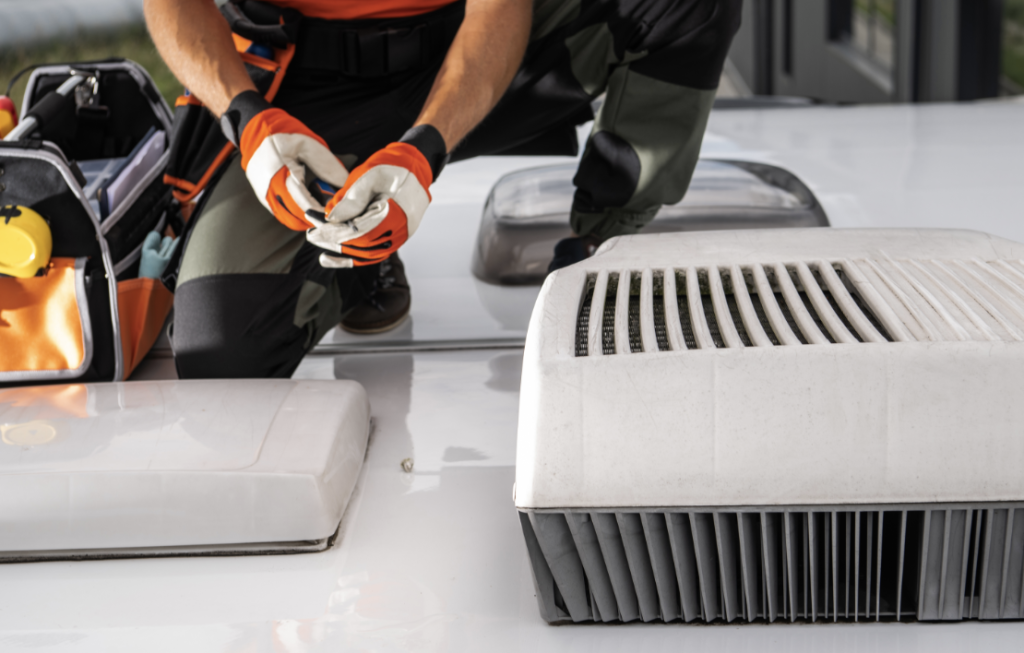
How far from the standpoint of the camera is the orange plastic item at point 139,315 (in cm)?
117

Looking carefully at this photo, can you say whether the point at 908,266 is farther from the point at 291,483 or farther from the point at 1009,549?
the point at 291,483

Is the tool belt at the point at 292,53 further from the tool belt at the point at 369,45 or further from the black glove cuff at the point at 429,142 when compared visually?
the black glove cuff at the point at 429,142

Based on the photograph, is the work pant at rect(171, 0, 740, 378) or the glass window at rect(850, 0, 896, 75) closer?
the work pant at rect(171, 0, 740, 378)

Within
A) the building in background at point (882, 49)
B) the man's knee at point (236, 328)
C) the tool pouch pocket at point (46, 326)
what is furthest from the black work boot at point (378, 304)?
the building in background at point (882, 49)

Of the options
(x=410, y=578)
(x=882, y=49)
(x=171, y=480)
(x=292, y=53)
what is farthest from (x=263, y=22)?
(x=882, y=49)

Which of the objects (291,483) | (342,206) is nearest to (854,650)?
(291,483)

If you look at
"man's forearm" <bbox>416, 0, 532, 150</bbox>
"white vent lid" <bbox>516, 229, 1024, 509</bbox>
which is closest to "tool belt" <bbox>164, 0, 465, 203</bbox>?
"man's forearm" <bbox>416, 0, 532, 150</bbox>

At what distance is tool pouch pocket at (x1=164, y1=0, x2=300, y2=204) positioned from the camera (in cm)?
128

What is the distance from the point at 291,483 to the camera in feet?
2.61

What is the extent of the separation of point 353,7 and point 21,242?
62 centimetres

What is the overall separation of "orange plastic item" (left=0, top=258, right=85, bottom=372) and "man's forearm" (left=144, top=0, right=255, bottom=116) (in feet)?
1.09

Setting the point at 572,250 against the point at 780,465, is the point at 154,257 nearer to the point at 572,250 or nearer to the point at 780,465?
the point at 572,250

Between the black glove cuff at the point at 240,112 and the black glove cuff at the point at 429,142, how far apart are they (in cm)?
21

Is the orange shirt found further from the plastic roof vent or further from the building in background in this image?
the building in background
